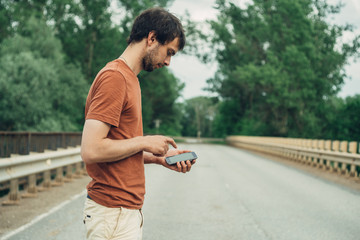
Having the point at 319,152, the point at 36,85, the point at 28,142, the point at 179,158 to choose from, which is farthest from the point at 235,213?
the point at 36,85

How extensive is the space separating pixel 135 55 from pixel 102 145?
0.57 m

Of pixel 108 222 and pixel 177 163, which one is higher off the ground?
pixel 177 163

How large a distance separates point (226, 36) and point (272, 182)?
41873 mm

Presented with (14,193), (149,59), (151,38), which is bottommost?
(14,193)

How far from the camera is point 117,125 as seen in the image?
2.14 meters

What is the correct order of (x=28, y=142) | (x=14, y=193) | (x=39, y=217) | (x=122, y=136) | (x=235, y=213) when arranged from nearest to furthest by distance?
(x=122, y=136), (x=39, y=217), (x=235, y=213), (x=14, y=193), (x=28, y=142)

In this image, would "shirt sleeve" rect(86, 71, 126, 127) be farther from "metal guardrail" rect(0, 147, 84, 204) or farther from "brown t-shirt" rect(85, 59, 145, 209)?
"metal guardrail" rect(0, 147, 84, 204)

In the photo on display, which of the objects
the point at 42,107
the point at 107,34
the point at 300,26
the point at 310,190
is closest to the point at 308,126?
the point at 300,26

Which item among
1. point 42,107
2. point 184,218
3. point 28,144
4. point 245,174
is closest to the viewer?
point 184,218

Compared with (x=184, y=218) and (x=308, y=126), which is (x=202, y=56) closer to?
(x=308, y=126)

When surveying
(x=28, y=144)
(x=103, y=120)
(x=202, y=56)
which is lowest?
(x=28, y=144)

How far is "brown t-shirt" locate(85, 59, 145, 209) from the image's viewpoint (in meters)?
2.11

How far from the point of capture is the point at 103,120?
209 cm

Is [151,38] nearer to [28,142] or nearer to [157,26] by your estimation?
[157,26]
